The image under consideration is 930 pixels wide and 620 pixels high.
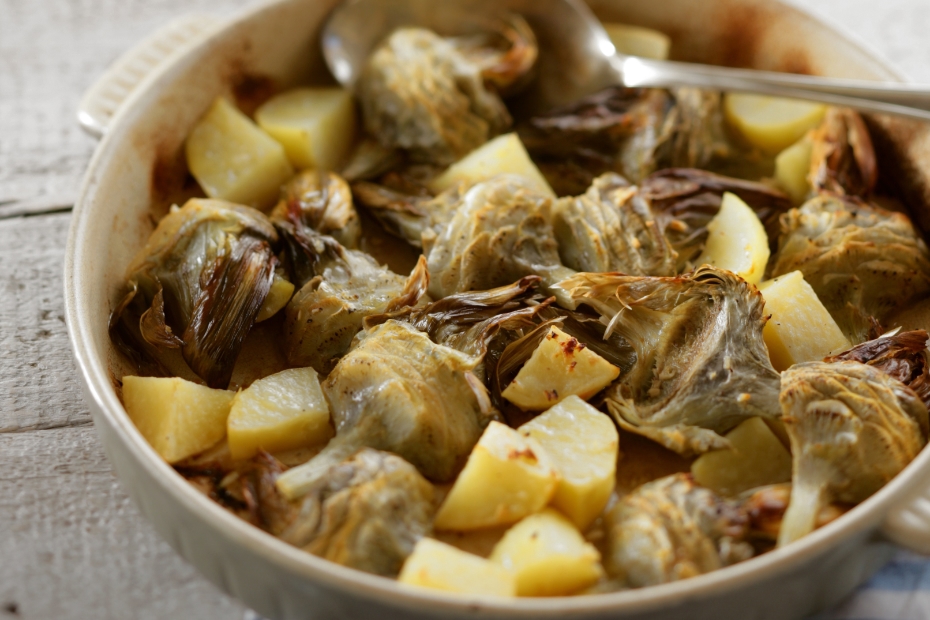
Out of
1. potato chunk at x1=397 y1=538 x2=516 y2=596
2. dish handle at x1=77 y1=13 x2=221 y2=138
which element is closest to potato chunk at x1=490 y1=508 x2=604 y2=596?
potato chunk at x1=397 y1=538 x2=516 y2=596

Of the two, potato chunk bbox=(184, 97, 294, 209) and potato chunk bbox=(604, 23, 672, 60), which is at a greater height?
potato chunk bbox=(604, 23, 672, 60)

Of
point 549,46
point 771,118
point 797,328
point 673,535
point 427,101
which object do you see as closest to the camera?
point 673,535

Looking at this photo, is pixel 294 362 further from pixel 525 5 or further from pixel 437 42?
pixel 525 5

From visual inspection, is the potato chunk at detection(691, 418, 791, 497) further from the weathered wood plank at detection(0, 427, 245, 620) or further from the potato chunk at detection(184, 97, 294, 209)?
the potato chunk at detection(184, 97, 294, 209)

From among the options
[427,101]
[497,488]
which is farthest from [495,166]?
[497,488]

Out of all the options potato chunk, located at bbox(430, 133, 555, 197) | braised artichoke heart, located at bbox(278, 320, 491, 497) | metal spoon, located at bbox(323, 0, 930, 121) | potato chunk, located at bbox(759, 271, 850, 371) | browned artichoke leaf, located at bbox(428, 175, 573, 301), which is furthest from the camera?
metal spoon, located at bbox(323, 0, 930, 121)

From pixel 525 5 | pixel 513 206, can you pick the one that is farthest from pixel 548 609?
pixel 525 5

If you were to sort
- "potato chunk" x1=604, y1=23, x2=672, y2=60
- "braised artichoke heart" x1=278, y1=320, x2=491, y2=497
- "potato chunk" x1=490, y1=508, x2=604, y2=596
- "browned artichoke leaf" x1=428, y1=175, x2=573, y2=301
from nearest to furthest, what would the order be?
"potato chunk" x1=490, y1=508, x2=604, y2=596 → "braised artichoke heart" x1=278, y1=320, x2=491, y2=497 → "browned artichoke leaf" x1=428, y1=175, x2=573, y2=301 → "potato chunk" x1=604, y1=23, x2=672, y2=60

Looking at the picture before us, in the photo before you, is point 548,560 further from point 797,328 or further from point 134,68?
point 134,68
